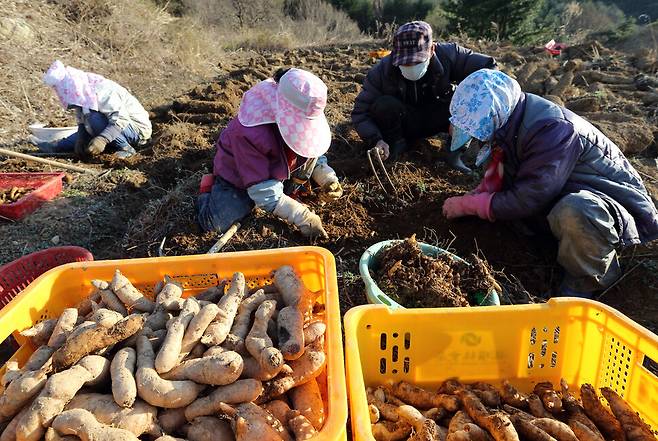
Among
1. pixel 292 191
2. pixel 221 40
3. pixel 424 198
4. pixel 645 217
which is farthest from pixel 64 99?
pixel 221 40

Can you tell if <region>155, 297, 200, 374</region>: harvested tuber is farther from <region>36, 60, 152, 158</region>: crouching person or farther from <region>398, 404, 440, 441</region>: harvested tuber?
<region>36, 60, 152, 158</region>: crouching person

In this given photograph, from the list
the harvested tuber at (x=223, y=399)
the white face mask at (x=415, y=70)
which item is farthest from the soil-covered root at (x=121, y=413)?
the white face mask at (x=415, y=70)

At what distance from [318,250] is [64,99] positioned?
14.5 feet

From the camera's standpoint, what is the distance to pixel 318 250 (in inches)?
78.5

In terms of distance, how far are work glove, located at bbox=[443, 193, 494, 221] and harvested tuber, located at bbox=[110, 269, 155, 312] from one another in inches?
81.3

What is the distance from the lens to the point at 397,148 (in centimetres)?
440

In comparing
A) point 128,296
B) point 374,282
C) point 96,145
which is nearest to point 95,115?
point 96,145

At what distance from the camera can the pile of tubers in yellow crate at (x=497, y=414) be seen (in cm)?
149

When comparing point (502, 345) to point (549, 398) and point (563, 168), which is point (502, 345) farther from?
point (563, 168)

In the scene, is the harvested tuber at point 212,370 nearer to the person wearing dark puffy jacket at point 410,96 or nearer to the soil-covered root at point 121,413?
the soil-covered root at point 121,413

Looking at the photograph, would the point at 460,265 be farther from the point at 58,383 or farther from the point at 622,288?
the point at 58,383

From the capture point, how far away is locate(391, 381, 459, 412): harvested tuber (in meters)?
1.71

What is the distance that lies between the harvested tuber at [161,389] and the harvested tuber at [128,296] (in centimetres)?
36

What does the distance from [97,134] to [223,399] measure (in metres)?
4.67
